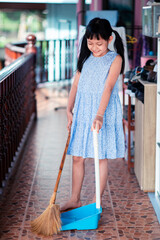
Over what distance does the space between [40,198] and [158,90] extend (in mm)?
1117

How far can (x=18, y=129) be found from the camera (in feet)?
13.1

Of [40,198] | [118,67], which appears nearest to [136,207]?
[40,198]

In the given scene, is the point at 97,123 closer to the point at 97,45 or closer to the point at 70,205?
the point at 97,45

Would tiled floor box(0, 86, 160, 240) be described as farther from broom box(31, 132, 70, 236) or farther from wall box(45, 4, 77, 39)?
wall box(45, 4, 77, 39)

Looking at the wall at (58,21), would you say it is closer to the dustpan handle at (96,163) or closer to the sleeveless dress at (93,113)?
the sleeveless dress at (93,113)

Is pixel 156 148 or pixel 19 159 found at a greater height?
pixel 156 148

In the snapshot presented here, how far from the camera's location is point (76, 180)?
2.73 m

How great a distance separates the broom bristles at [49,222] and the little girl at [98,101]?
1.21ft

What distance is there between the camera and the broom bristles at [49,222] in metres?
2.45

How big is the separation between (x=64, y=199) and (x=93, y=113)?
0.79 metres

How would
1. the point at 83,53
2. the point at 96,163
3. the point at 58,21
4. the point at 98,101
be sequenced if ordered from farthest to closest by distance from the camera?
1. the point at 58,21
2. the point at 83,53
3. the point at 98,101
4. the point at 96,163

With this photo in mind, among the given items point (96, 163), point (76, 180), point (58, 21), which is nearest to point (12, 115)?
point (76, 180)

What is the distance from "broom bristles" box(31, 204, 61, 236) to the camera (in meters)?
2.45

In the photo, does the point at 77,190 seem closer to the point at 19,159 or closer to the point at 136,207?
the point at 136,207
